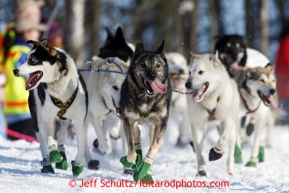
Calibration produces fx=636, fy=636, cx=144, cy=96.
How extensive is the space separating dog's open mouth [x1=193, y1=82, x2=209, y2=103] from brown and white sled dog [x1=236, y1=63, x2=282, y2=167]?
1190 mm

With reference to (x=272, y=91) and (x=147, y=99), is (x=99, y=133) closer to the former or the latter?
(x=147, y=99)

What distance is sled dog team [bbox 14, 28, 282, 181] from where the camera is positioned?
16.7 ft

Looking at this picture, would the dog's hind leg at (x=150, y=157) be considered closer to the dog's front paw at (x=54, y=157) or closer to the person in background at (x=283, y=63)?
the dog's front paw at (x=54, y=157)


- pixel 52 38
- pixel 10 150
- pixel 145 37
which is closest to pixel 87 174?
pixel 10 150

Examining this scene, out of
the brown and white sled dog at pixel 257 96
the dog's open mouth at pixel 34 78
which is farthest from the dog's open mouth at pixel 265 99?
the dog's open mouth at pixel 34 78

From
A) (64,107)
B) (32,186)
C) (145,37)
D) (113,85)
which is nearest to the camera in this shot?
(32,186)

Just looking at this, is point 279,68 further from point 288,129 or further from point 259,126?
point 259,126

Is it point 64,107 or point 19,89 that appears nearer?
point 64,107

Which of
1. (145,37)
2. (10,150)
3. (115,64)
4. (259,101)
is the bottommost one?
(145,37)

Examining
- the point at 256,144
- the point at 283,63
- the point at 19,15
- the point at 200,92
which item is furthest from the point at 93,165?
the point at 283,63

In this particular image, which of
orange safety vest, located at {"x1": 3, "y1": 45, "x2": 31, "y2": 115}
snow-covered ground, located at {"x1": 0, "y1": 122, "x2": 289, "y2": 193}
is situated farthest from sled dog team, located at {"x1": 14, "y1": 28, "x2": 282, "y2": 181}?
orange safety vest, located at {"x1": 3, "y1": 45, "x2": 31, "y2": 115}

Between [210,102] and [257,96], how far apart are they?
1283mm

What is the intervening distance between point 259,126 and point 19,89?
3299mm

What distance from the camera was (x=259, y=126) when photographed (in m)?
→ 7.02
